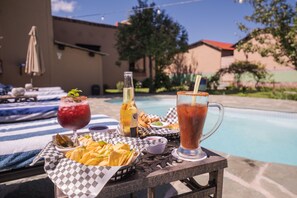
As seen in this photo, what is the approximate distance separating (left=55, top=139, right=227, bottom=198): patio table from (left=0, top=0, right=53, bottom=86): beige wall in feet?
39.9

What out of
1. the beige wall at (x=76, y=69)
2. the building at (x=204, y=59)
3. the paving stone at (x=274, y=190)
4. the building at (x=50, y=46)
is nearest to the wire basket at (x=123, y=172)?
the paving stone at (x=274, y=190)

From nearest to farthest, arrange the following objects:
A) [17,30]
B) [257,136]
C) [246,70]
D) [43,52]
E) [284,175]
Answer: [284,175]
[257,136]
[17,30]
[43,52]
[246,70]

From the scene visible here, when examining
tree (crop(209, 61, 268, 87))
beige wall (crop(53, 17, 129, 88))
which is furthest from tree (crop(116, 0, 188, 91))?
tree (crop(209, 61, 268, 87))

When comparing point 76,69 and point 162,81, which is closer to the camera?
point 76,69

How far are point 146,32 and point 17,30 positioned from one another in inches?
288

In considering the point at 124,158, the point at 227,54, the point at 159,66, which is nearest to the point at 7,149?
the point at 124,158

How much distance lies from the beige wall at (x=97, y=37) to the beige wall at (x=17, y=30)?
9.10ft

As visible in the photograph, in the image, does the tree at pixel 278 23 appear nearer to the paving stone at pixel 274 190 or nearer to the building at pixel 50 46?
the building at pixel 50 46

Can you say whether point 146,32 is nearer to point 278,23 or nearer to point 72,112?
point 278,23

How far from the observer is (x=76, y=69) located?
13234mm

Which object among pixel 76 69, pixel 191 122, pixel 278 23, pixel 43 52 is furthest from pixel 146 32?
pixel 191 122

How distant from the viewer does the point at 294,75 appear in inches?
653

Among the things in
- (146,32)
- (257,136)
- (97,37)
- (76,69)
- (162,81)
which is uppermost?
(97,37)

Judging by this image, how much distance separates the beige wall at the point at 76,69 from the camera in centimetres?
1270
